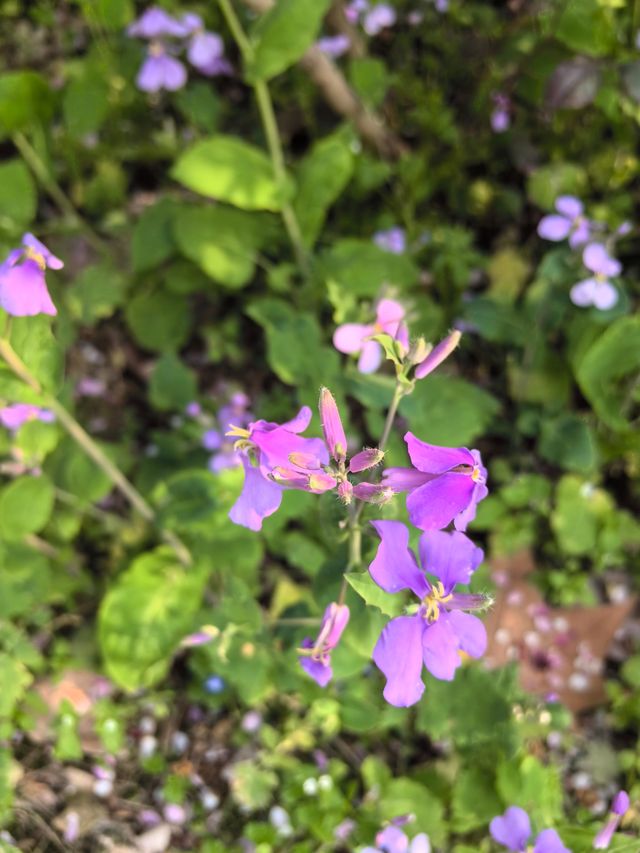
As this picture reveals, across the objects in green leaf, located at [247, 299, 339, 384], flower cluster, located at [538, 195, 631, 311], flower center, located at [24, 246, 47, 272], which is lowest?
flower cluster, located at [538, 195, 631, 311]

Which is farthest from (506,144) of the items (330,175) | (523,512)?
(523,512)

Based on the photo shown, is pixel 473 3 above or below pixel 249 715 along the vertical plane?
above

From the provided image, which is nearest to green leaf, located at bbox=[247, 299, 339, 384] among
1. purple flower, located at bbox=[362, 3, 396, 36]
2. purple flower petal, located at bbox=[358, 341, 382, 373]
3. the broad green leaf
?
purple flower petal, located at bbox=[358, 341, 382, 373]

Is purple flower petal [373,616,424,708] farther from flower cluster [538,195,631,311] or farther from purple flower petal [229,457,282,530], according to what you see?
flower cluster [538,195,631,311]

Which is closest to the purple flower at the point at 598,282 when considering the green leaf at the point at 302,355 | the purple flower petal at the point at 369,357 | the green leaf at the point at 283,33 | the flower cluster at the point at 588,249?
the flower cluster at the point at 588,249

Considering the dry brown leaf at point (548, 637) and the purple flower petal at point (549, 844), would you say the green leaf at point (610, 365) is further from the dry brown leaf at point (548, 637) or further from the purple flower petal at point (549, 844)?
the purple flower petal at point (549, 844)

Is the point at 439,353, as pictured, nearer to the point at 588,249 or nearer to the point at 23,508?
the point at 588,249

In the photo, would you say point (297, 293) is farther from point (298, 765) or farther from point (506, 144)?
point (298, 765)
